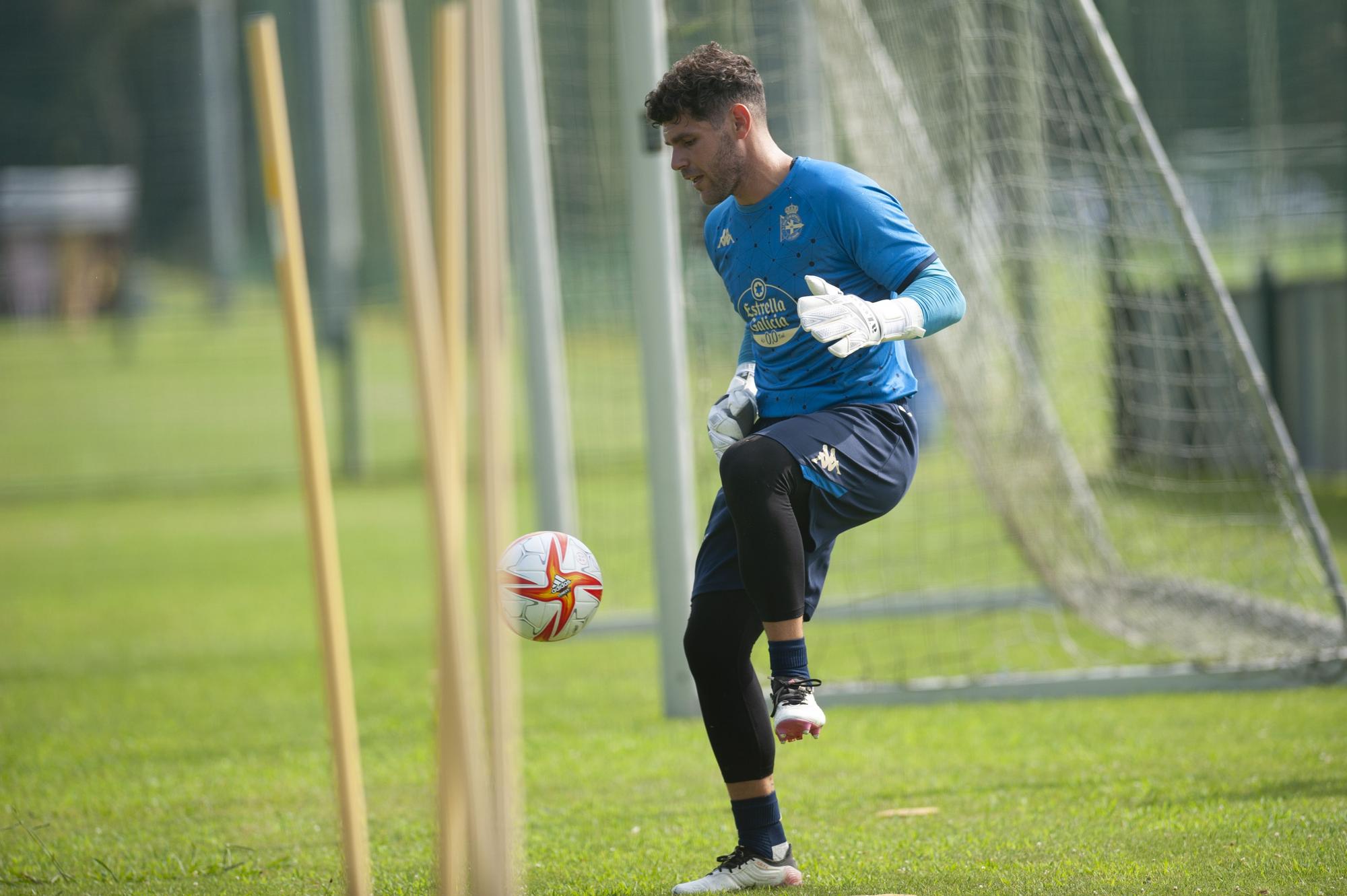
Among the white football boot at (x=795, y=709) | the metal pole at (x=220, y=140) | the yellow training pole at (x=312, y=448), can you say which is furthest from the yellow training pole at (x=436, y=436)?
the metal pole at (x=220, y=140)

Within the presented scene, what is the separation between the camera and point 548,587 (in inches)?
172

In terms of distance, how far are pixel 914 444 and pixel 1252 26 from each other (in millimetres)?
14866

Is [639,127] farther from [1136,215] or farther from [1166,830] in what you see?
[1166,830]

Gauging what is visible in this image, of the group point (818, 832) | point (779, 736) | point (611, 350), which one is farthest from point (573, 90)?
point (779, 736)

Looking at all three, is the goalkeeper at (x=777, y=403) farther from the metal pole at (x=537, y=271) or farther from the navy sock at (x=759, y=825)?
the metal pole at (x=537, y=271)

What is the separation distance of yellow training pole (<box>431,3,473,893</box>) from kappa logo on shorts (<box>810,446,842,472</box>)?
110cm

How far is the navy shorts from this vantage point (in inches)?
152

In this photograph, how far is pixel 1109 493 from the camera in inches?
360

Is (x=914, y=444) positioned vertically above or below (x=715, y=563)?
above

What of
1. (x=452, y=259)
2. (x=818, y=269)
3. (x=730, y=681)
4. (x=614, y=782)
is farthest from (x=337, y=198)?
(x=452, y=259)

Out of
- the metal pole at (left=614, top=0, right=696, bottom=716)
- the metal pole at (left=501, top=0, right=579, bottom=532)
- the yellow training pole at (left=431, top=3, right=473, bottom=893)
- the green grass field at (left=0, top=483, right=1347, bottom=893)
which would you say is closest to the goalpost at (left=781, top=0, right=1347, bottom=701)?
the green grass field at (left=0, top=483, right=1347, bottom=893)

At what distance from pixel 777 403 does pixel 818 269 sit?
0.41m

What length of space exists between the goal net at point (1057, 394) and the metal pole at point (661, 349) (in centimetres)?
76

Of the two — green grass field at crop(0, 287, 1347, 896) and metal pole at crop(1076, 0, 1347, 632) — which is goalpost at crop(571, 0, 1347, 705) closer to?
metal pole at crop(1076, 0, 1347, 632)
